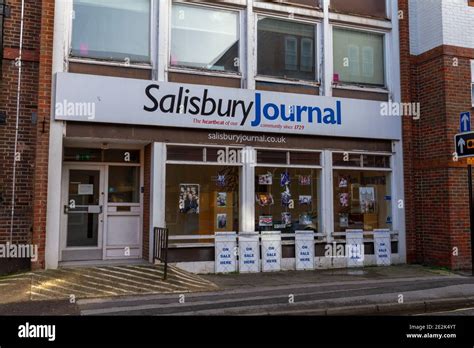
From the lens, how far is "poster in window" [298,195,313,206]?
1159 cm

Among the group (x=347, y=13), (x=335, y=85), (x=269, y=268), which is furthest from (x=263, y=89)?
(x=269, y=268)

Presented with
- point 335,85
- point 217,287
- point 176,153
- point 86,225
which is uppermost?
point 335,85

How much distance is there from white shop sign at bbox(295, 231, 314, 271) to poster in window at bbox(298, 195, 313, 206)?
77cm

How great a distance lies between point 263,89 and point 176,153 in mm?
2624

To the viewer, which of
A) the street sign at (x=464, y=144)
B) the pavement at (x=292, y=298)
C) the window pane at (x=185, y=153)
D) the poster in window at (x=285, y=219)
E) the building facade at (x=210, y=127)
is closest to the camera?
the pavement at (x=292, y=298)

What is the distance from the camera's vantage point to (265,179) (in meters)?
11.2

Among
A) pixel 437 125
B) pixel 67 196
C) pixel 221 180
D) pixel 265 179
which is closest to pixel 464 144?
pixel 437 125

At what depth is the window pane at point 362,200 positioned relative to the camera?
1188 cm

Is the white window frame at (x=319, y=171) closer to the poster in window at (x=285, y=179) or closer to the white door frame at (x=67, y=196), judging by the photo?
the poster in window at (x=285, y=179)

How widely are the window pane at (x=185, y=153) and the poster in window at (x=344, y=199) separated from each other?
3.76 meters

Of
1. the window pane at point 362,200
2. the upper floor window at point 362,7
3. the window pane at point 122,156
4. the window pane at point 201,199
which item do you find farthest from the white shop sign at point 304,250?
the upper floor window at point 362,7

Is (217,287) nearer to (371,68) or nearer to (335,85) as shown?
(335,85)

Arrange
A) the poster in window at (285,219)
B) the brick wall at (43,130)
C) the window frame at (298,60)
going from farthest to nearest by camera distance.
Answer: the poster in window at (285,219) < the window frame at (298,60) < the brick wall at (43,130)

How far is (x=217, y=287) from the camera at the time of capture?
883 cm
